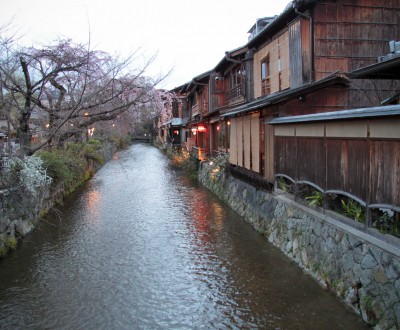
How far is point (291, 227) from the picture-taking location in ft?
34.1

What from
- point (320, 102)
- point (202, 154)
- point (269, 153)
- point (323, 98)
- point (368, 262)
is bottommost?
point (368, 262)

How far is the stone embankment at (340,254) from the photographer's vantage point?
600 centimetres

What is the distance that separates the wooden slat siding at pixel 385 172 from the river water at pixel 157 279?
7.95 ft

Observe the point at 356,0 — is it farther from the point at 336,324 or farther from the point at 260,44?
the point at 336,324

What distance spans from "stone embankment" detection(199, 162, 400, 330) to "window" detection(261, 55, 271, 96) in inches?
263

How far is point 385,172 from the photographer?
6.30 metres

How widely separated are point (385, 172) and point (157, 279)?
6115 mm

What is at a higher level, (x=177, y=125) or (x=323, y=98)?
(x=177, y=125)

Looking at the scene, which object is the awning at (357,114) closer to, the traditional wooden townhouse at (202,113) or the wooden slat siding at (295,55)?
the wooden slat siding at (295,55)

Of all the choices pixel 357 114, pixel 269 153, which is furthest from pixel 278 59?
pixel 357 114

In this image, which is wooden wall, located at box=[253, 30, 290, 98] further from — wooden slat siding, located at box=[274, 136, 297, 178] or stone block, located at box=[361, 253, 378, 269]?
stone block, located at box=[361, 253, 378, 269]

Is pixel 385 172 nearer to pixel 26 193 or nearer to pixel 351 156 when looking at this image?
pixel 351 156

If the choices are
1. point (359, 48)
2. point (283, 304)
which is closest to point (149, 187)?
point (359, 48)

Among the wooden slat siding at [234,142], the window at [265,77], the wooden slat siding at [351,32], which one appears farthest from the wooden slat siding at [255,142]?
the window at [265,77]
